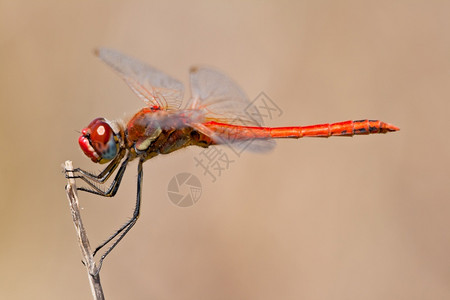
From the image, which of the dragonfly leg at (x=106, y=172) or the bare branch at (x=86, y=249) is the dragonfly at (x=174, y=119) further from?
the bare branch at (x=86, y=249)

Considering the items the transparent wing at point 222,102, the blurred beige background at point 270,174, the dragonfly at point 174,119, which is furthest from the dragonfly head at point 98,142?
the blurred beige background at point 270,174

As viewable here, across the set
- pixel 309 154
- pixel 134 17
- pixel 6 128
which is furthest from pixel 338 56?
pixel 6 128

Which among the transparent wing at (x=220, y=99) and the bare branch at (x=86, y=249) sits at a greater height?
the transparent wing at (x=220, y=99)

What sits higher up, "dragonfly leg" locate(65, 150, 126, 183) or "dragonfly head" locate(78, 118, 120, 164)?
"dragonfly head" locate(78, 118, 120, 164)

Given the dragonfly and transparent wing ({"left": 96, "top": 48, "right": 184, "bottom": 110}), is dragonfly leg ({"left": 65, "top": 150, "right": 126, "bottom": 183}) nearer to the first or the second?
the dragonfly

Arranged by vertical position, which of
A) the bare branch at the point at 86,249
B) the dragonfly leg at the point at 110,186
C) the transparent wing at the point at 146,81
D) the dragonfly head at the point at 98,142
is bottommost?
the bare branch at the point at 86,249

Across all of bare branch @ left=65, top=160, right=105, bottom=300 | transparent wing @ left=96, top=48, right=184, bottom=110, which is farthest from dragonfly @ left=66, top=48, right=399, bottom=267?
bare branch @ left=65, top=160, right=105, bottom=300
